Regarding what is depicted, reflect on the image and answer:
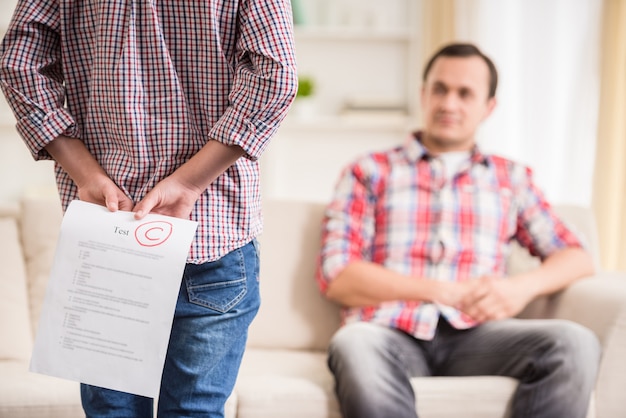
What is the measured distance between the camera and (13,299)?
192cm

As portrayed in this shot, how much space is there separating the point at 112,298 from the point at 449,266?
1190 mm

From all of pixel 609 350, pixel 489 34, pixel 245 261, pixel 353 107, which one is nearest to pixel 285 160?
pixel 353 107

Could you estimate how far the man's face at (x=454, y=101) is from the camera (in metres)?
2.08

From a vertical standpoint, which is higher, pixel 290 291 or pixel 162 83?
pixel 162 83

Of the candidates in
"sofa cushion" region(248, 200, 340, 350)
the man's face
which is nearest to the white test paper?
"sofa cushion" region(248, 200, 340, 350)

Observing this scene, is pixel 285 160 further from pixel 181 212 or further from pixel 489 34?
pixel 181 212

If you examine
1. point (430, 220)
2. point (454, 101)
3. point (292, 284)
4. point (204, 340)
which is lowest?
point (292, 284)

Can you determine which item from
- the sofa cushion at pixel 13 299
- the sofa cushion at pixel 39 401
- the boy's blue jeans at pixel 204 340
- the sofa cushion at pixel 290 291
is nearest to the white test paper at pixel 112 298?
the boy's blue jeans at pixel 204 340

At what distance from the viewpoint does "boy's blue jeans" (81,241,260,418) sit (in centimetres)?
96

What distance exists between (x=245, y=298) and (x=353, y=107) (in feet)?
9.13

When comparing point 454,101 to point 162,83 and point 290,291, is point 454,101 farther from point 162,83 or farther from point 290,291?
point 162,83

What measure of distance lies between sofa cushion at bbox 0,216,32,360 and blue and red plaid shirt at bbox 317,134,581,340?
0.75 m

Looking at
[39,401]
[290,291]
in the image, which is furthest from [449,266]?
[39,401]

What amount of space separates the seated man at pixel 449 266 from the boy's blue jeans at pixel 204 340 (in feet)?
Result: 2.13
